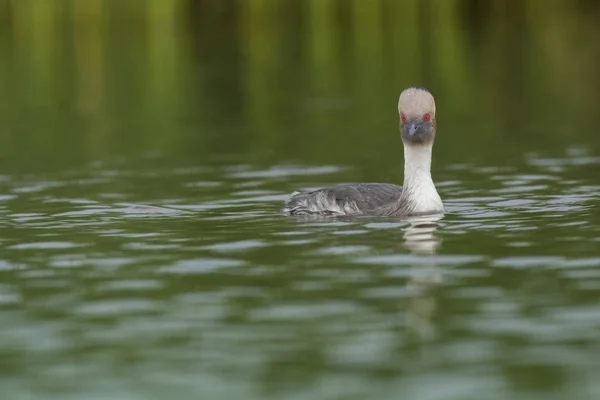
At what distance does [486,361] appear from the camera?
7.98m

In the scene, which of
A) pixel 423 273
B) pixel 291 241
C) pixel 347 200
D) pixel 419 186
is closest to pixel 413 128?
pixel 419 186

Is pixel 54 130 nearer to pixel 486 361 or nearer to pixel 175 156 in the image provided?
pixel 175 156

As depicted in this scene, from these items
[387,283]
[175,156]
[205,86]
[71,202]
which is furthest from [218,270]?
[205,86]

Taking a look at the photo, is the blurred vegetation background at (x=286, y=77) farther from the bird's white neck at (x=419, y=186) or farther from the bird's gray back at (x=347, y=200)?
the bird's white neck at (x=419, y=186)

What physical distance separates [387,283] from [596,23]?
3098cm

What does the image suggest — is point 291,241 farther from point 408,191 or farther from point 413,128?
point 413,128

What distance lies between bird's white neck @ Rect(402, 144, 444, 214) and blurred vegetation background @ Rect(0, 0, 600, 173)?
4.86m

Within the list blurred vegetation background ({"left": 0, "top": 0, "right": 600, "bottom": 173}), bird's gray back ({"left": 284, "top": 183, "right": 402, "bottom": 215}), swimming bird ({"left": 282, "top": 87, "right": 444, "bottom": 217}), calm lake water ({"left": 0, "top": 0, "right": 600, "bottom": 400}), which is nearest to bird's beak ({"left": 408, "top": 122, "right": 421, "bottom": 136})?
swimming bird ({"left": 282, "top": 87, "right": 444, "bottom": 217})

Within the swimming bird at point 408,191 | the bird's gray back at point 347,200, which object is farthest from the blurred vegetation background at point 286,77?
the swimming bird at point 408,191

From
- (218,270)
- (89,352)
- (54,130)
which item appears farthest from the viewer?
(54,130)

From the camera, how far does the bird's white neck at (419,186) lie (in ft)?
44.8

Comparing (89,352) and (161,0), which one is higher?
(161,0)

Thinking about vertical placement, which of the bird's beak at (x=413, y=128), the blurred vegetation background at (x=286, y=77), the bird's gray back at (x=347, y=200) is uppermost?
the blurred vegetation background at (x=286, y=77)

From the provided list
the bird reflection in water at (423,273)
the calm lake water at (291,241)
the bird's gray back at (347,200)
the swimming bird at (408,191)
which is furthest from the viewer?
the bird's gray back at (347,200)
